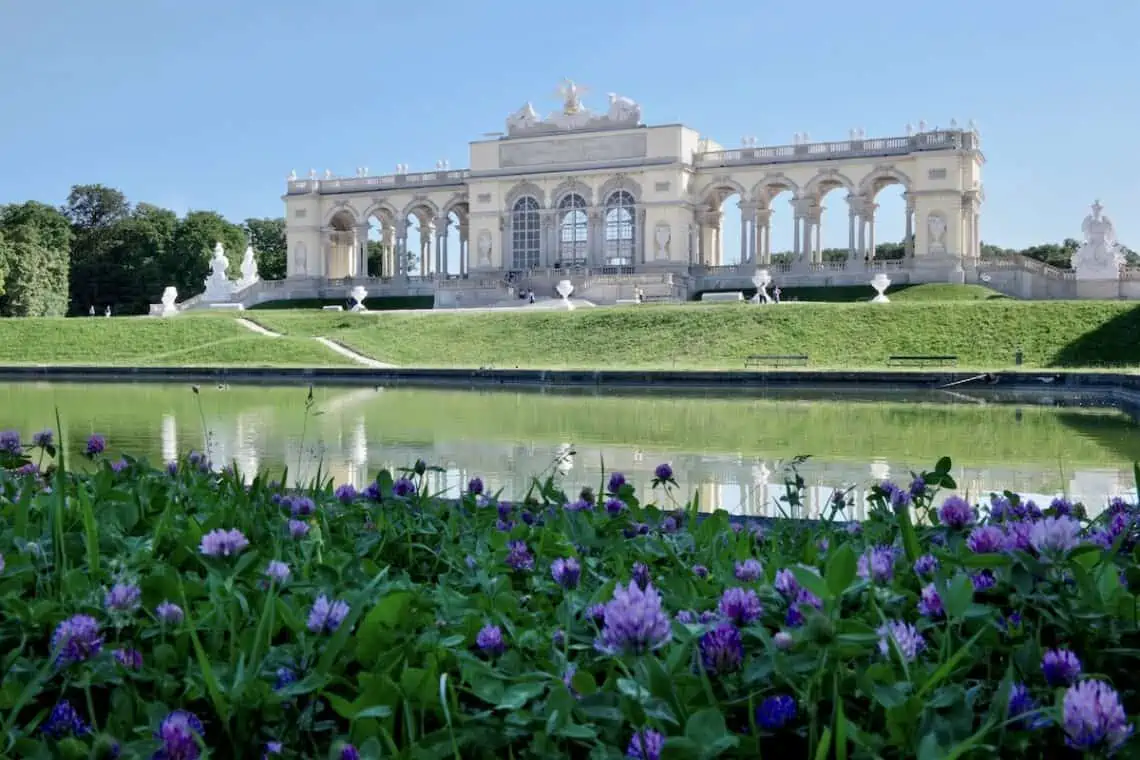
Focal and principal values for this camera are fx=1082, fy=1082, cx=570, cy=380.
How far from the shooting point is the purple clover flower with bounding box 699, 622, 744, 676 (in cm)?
165

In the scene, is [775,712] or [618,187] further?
[618,187]

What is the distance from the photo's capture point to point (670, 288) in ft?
155

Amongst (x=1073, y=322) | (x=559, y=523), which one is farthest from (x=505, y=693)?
(x=1073, y=322)

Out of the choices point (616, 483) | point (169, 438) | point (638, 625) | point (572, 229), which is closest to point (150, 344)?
point (572, 229)

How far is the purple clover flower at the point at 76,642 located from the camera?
1738 mm

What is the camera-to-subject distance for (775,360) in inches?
1117

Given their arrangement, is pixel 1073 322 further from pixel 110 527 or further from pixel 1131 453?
pixel 110 527

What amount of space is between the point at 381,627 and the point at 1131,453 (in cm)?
1080

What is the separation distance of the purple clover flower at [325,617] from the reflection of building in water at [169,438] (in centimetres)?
863

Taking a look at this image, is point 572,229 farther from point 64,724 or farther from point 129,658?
point 64,724

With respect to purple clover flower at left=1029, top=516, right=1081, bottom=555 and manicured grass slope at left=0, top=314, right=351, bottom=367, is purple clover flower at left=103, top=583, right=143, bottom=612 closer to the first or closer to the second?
purple clover flower at left=1029, top=516, right=1081, bottom=555

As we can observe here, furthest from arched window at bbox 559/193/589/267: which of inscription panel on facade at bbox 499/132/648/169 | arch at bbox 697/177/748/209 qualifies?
arch at bbox 697/177/748/209

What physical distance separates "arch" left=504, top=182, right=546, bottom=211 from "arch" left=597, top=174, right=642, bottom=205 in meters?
3.18

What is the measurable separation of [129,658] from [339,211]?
6218 centimetres
